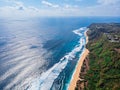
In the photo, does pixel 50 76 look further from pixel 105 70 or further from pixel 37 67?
pixel 105 70

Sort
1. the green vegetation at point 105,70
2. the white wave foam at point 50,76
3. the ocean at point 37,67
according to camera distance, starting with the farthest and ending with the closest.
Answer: the ocean at point 37,67, the white wave foam at point 50,76, the green vegetation at point 105,70

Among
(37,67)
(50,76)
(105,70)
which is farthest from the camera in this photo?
(37,67)

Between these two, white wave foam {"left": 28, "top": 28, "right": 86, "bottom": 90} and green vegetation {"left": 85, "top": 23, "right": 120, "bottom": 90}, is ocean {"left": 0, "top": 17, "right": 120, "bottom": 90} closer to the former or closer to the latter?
white wave foam {"left": 28, "top": 28, "right": 86, "bottom": 90}

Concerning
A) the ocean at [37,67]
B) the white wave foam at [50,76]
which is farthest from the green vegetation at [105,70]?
the white wave foam at [50,76]

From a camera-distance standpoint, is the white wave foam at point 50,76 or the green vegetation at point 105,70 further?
the white wave foam at point 50,76

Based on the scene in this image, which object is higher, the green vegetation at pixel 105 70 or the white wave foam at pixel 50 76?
the green vegetation at pixel 105 70

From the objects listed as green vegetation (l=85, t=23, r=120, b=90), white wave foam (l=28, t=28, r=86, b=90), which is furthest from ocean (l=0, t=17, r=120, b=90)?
green vegetation (l=85, t=23, r=120, b=90)

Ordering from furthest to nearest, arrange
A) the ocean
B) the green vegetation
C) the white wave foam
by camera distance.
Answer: the ocean < the white wave foam < the green vegetation

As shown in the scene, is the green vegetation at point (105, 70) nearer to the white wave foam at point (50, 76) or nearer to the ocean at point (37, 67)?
the ocean at point (37, 67)

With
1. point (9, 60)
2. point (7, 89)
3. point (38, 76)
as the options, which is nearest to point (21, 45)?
point (9, 60)

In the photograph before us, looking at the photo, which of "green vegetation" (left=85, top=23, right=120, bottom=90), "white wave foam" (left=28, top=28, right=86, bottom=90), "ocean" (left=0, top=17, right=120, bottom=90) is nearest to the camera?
"green vegetation" (left=85, top=23, right=120, bottom=90)

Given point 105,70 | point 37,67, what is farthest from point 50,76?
point 105,70

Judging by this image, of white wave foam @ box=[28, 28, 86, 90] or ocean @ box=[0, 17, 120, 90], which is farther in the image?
ocean @ box=[0, 17, 120, 90]

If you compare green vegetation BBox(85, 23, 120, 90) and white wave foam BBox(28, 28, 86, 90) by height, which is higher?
green vegetation BBox(85, 23, 120, 90)
